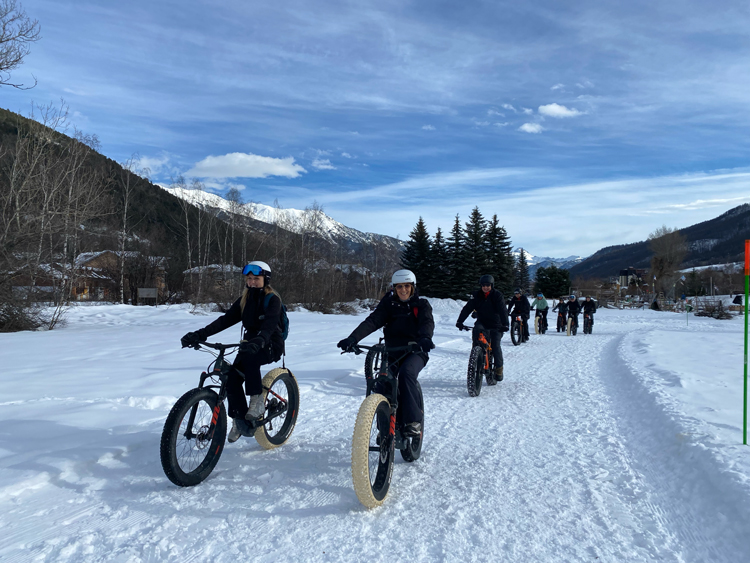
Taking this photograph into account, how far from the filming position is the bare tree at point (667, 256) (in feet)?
277

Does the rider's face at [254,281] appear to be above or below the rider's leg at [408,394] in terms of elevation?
above

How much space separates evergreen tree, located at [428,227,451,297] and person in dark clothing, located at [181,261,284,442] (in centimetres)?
5444

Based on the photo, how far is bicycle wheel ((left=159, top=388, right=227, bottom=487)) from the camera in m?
4.00

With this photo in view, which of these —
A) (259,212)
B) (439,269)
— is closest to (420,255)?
(439,269)

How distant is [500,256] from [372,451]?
6072 centimetres

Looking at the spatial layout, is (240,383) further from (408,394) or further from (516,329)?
(516,329)

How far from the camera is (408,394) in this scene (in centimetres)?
462

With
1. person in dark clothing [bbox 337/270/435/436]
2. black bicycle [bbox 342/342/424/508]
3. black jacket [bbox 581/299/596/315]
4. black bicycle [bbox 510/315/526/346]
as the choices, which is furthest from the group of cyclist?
black jacket [bbox 581/299/596/315]

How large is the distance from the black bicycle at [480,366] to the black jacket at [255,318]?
425 cm

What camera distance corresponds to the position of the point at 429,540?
341 cm

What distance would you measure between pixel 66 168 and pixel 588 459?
22.8 m

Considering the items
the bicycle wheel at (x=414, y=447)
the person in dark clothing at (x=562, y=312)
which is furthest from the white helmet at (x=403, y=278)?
the person in dark clothing at (x=562, y=312)

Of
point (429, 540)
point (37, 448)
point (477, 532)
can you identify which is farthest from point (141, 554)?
point (37, 448)

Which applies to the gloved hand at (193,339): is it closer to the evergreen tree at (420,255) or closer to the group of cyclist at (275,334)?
the group of cyclist at (275,334)
